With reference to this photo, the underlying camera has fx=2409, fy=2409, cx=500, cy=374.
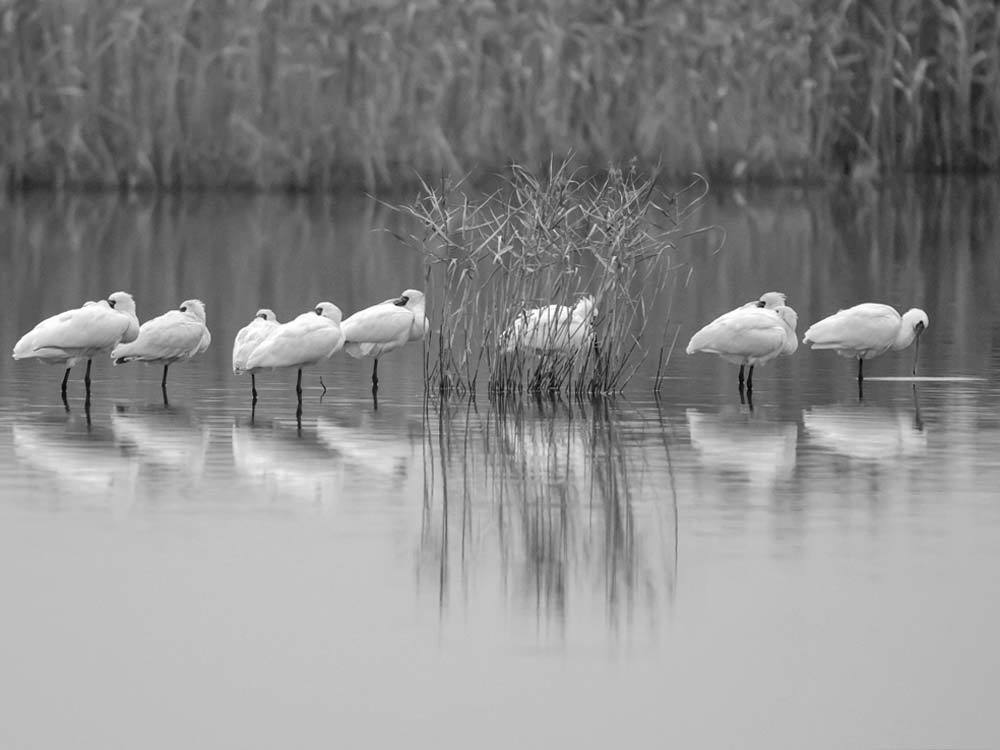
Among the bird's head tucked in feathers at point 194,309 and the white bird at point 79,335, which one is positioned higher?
the bird's head tucked in feathers at point 194,309

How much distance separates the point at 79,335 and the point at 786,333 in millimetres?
4549

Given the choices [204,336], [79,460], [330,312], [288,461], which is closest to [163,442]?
[79,460]

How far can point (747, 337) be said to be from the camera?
1555 cm

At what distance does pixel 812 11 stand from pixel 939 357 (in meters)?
27.4

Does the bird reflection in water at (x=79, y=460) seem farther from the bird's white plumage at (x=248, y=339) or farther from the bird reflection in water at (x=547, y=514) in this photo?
the bird reflection in water at (x=547, y=514)

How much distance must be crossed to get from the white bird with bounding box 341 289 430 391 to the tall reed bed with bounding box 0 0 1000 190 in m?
25.0

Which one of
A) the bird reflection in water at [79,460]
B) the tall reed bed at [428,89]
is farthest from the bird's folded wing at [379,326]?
the tall reed bed at [428,89]

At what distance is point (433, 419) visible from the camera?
47.1 feet

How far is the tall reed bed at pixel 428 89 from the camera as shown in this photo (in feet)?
137

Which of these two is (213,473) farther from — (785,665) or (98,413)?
(785,665)

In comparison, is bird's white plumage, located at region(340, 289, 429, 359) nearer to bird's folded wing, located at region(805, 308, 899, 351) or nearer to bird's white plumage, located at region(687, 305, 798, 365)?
bird's white plumage, located at region(687, 305, 798, 365)

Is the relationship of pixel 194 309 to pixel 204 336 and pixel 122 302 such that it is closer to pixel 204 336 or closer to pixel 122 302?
pixel 204 336

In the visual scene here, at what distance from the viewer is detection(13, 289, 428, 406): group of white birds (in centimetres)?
1484

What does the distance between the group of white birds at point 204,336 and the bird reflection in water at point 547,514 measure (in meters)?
0.96
